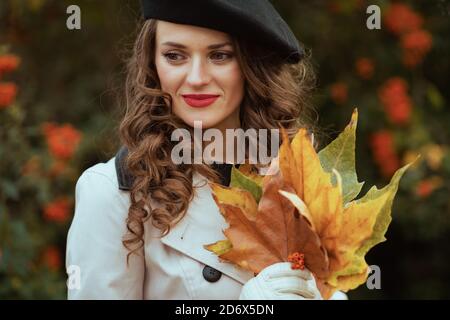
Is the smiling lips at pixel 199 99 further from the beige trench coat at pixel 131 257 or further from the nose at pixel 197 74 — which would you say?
the beige trench coat at pixel 131 257

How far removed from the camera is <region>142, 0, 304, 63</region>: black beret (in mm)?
1931

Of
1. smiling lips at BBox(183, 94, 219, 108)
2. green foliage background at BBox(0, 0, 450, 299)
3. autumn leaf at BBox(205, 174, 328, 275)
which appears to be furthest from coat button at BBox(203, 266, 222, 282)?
green foliage background at BBox(0, 0, 450, 299)

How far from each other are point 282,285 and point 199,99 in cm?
53

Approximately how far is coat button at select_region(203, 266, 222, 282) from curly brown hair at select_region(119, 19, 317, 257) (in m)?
0.14

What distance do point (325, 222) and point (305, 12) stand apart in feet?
9.03

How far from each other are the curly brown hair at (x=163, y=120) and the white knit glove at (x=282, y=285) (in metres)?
0.33

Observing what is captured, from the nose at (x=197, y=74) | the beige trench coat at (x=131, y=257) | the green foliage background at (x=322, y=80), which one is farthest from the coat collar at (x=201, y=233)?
the green foliage background at (x=322, y=80)

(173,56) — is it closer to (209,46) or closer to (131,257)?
(209,46)

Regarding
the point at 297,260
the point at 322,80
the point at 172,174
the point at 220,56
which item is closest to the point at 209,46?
the point at 220,56

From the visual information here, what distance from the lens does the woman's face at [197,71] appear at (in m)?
1.97

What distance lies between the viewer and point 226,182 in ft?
6.89
